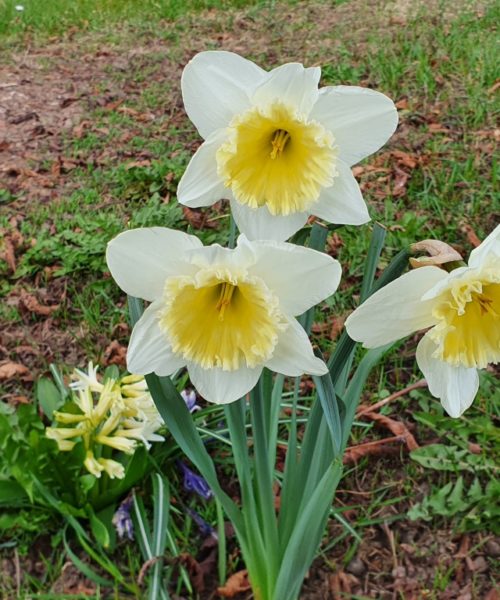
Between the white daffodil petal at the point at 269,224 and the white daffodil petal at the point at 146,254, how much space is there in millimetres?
82

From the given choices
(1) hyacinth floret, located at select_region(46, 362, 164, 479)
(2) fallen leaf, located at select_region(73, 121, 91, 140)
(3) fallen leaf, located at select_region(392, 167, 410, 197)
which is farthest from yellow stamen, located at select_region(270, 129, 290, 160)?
(2) fallen leaf, located at select_region(73, 121, 91, 140)

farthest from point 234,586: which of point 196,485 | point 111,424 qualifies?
point 111,424

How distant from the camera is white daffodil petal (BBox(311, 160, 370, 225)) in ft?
3.03

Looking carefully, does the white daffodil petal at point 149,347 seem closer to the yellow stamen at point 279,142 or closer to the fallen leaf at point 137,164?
the yellow stamen at point 279,142

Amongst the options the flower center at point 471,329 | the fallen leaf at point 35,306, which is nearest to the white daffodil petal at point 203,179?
the flower center at point 471,329

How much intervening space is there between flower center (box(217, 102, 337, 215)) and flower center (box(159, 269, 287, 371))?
0.13 meters

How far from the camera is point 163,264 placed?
93 cm

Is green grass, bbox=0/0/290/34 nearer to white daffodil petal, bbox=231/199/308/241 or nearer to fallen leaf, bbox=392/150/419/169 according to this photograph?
fallen leaf, bbox=392/150/419/169

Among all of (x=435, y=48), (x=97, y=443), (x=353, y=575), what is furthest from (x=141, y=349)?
(x=435, y=48)

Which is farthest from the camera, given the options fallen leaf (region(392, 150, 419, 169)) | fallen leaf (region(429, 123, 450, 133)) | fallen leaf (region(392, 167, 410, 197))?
fallen leaf (region(429, 123, 450, 133))

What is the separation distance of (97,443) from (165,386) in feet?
2.14

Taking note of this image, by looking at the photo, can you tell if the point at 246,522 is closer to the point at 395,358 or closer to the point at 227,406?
the point at 227,406

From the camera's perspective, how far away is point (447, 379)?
38.5 inches

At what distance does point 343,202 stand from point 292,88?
173mm
